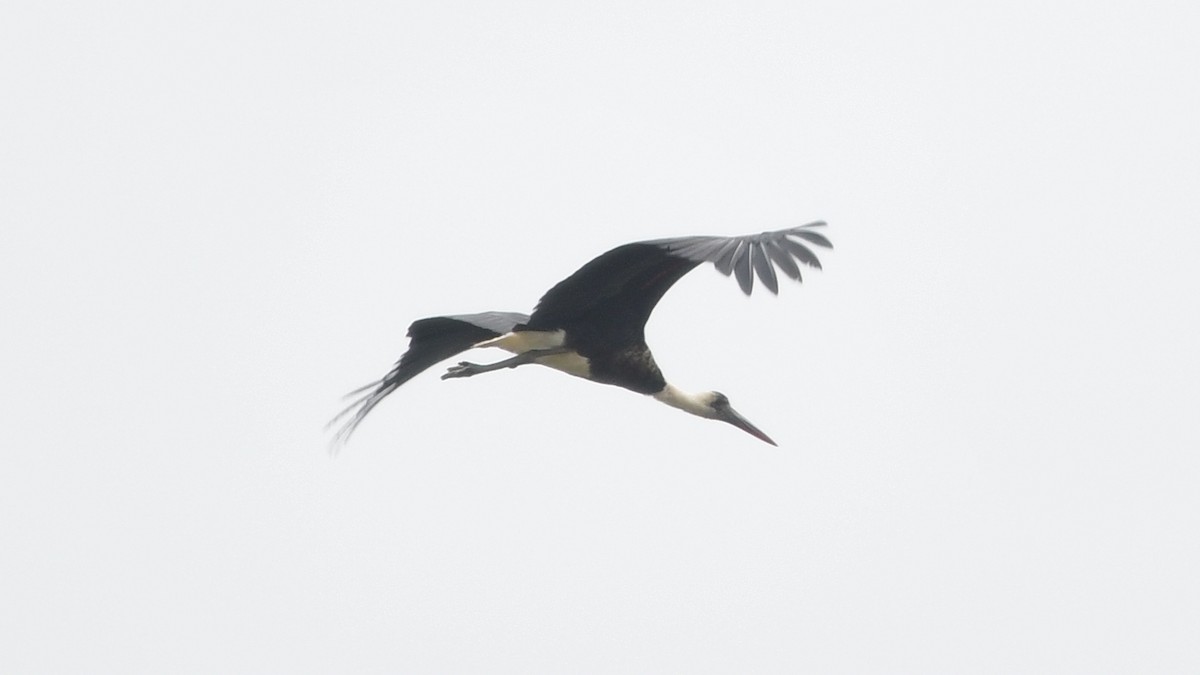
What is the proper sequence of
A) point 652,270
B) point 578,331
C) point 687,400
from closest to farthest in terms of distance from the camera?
point 652,270
point 578,331
point 687,400

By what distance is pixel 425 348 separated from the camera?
13602 millimetres

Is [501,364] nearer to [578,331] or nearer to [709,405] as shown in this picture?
[578,331]

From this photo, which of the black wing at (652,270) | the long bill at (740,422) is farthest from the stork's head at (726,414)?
the black wing at (652,270)

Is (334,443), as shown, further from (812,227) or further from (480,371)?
(812,227)

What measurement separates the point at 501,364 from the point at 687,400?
2.32 m

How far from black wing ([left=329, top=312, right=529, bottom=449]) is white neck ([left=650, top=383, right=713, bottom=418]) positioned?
191 cm

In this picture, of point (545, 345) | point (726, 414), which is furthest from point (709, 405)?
point (545, 345)

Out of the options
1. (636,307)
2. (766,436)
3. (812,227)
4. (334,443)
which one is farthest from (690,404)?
(812,227)

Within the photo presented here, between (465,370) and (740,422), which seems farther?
(740,422)

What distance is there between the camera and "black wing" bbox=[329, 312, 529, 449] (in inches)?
527

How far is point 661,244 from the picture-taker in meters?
12.0

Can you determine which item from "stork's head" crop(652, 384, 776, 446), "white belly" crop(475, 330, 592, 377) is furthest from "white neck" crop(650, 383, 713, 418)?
"white belly" crop(475, 330, 592, 377)

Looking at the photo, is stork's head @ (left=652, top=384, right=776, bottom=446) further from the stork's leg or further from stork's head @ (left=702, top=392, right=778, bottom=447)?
the stork's leg

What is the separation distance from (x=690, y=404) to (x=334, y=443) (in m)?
3.18
